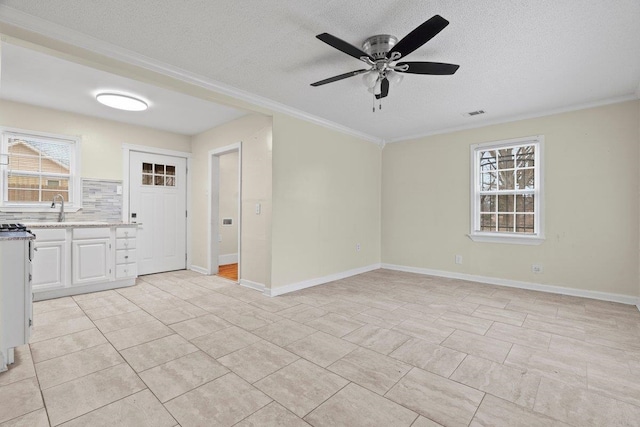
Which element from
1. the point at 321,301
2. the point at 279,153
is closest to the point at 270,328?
the point at 321,301

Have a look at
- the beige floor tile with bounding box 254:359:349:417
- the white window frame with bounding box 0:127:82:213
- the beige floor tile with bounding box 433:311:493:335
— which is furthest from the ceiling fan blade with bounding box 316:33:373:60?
the white window frame with bounding box 0:127:82:213

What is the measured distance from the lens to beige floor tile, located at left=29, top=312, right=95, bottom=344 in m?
2.62

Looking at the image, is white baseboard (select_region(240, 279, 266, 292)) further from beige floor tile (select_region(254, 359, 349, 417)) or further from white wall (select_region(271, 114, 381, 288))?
beige floor tile (select_region(254, 359, 349, 417))

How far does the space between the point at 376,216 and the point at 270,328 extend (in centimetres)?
347

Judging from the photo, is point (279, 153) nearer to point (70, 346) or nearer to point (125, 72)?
point (125, 72)

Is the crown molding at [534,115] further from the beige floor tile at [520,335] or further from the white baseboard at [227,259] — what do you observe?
the white baseboard at [227,259]

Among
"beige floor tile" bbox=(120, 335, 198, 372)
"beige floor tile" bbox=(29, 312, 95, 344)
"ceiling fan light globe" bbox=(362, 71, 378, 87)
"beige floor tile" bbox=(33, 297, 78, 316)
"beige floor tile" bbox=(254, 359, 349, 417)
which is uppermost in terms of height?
"ceiling fan light globe" bbox=(362, 71, 378, 87)

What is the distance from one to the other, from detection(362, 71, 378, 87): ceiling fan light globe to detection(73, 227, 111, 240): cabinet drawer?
12.7 ft

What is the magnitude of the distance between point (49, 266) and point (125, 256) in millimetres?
814

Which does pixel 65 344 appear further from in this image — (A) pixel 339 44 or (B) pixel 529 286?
(B) pixel 529 286

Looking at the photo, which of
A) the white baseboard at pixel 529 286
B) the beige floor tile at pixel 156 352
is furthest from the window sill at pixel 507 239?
the beige floor tile at pixel 156 352

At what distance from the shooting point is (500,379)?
2.03 metres

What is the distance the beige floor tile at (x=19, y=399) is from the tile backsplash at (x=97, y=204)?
312 centimetres

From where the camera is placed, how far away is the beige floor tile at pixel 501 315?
10.1 feet
